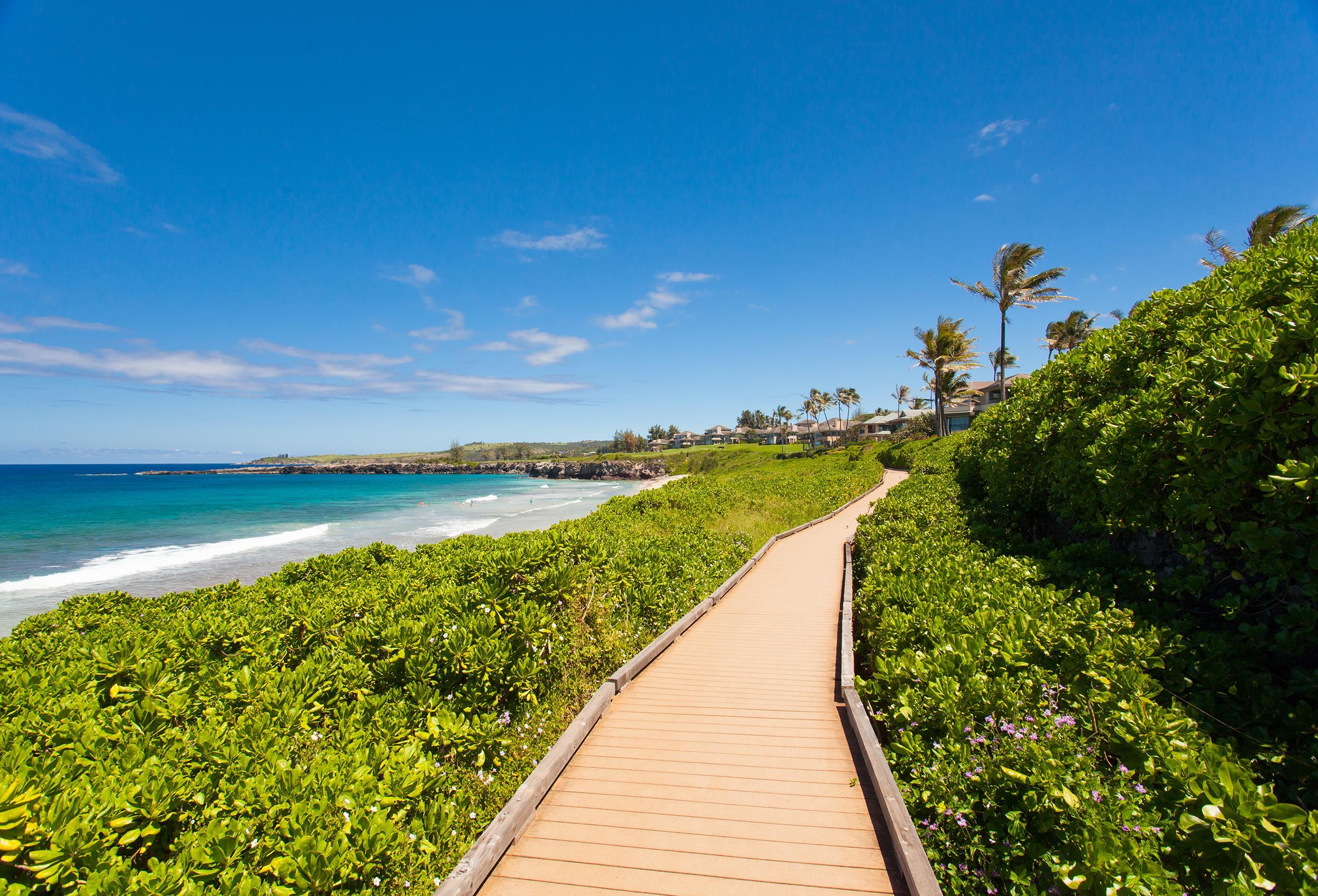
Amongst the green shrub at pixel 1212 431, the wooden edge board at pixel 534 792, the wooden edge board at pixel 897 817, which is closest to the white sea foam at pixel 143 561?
the wooden edge board at pixel 534 792

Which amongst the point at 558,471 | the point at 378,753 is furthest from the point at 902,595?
the point at 558,471

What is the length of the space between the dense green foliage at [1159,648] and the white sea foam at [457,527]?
104 ft

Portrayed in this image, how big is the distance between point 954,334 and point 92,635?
48.5 m

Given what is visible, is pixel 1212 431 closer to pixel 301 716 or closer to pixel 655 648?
pixel 655 648

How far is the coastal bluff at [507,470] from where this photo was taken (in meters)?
105

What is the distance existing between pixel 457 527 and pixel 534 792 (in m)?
35.8

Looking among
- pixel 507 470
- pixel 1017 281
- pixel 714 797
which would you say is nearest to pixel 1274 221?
pixel 1017 281

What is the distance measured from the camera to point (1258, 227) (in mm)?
20141

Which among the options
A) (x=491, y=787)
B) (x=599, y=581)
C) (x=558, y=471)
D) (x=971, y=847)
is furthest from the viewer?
(x=558, y=471)

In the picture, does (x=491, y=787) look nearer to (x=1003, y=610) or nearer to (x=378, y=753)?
(x=378, y=753)

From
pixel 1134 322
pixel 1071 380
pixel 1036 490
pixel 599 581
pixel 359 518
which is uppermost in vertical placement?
pixel 1134 322

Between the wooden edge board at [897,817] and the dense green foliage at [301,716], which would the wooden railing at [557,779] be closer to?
the wooden edge board at [897,817]

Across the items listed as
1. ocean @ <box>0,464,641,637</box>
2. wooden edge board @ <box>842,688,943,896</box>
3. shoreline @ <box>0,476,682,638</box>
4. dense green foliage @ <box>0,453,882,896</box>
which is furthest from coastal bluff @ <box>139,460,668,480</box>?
wooden edge board @ <box>842,688,943,896</box>

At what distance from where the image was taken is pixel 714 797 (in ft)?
14.8
